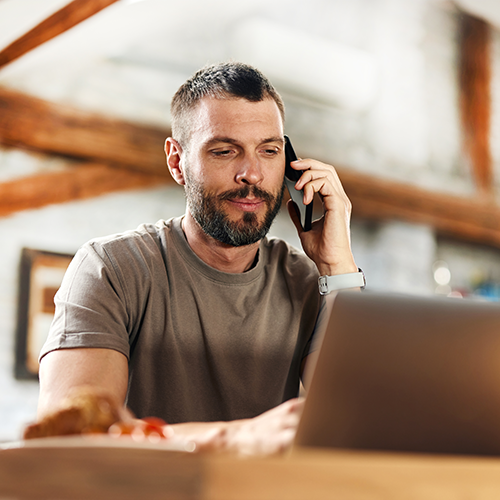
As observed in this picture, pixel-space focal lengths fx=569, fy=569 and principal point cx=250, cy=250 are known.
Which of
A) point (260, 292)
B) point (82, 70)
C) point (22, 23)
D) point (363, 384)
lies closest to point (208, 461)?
point (363, 384)

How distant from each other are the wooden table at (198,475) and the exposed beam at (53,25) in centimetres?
255

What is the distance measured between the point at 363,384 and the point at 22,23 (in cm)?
Answer: 259

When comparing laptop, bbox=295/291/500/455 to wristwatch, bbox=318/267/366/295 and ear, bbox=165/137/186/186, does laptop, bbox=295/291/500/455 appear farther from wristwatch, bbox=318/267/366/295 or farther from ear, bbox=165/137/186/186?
ear, bbox=165/137/186/186

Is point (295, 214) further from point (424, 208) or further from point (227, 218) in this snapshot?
point (424, 208)

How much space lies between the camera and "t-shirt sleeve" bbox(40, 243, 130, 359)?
1.12 metres

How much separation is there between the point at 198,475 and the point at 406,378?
0.25m

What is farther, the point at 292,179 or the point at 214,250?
the point at 292,179

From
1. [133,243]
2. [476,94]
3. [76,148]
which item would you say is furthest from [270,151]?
[476,94]

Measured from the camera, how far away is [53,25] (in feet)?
8.51

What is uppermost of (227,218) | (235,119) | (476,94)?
(476,94)

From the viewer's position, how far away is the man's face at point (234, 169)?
1.43 m

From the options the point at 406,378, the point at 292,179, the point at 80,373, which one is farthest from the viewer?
the point at 292,179

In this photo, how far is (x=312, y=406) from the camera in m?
0.49

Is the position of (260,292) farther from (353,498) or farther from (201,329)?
(353,498)
